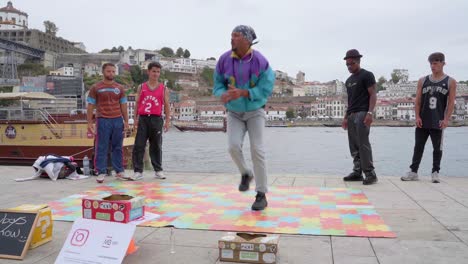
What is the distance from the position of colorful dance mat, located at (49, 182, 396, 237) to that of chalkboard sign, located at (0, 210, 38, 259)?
893 millimetres

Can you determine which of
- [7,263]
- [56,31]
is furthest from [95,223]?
[56,31]

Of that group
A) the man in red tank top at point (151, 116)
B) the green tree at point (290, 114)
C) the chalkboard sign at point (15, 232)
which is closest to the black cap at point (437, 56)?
the man in red tank top at point (151, 116)

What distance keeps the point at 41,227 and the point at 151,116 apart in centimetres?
366

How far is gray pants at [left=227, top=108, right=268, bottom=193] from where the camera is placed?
4198 mm

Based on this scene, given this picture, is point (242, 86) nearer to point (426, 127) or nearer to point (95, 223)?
point (95, 223)

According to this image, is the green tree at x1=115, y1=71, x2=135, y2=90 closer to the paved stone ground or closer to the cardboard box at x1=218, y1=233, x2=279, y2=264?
the paved stone ground

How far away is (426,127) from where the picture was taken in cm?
636

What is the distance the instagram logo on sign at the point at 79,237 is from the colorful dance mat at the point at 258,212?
0.89 metres

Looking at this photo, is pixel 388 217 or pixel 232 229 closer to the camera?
pixel 232 229

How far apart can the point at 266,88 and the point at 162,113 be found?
315 cm

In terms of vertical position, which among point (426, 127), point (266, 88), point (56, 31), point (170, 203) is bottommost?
point (170, 203)

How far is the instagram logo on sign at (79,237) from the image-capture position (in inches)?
110

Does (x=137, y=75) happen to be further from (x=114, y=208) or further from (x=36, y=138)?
(x=114, y=208)

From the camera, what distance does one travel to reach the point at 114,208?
115 inches
